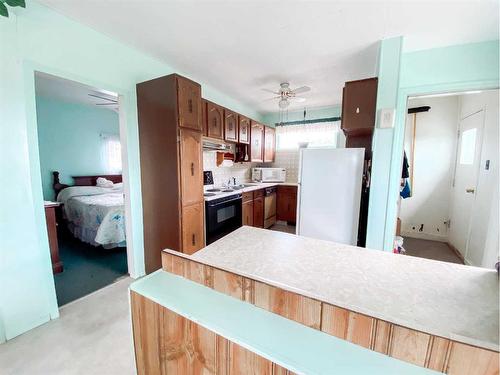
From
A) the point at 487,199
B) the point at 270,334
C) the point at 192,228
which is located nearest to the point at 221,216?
the point at 192,228

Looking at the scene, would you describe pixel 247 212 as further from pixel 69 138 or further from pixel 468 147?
pixel 69 138

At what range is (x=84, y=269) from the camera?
2.59m

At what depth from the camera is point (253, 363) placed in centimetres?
61

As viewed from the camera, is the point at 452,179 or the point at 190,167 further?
the point at 452,179

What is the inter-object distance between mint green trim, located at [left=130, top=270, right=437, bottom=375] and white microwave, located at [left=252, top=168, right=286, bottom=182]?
159 inches

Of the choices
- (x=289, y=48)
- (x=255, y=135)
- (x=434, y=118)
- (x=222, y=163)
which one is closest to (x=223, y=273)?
(x=289, y=48)

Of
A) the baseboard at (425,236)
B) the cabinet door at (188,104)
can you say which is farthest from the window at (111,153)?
the baseboard at (425,236)

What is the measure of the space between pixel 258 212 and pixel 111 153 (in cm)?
359

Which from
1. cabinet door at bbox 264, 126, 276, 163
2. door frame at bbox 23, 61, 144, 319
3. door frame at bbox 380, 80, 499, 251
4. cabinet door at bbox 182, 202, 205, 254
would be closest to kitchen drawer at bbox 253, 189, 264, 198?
cabinet door at bbox 264, 126, 276, 163

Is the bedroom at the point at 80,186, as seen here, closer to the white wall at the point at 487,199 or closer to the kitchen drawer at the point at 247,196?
the kitchen drawer at the point at 247,196

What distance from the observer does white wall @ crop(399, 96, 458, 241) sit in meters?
3.43

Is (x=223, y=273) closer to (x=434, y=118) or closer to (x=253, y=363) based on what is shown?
(x=253, y=363)

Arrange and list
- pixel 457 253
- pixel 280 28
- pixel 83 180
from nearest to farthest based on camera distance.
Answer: pixel 280 28
pixel 457 253
pixel 83 180

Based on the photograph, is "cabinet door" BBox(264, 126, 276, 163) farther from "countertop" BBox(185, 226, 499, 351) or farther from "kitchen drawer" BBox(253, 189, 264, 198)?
"countertop" BBox(185, 226, 499, 351)
